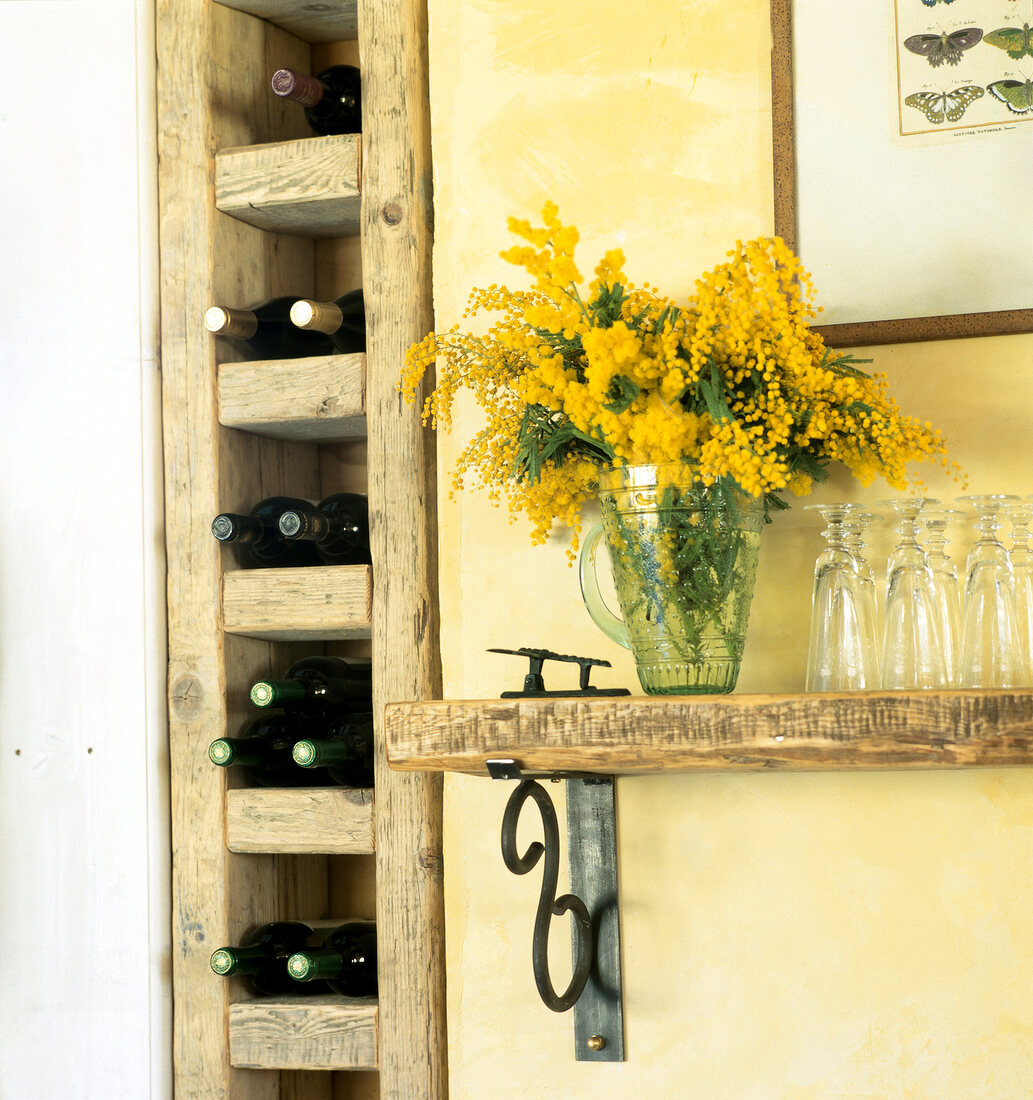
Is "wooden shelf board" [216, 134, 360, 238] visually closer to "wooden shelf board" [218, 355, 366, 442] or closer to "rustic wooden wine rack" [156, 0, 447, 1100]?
"rustic wooden wine rack" [156, 0, 447, 1100]

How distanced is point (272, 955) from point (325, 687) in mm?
307

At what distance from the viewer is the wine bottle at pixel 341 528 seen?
4.59ft

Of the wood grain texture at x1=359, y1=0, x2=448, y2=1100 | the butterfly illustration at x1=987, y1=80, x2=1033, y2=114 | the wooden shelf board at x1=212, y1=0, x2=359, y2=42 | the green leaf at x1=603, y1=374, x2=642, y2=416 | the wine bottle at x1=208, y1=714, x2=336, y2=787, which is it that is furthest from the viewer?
the wooden shelf board at x1=212, y1=0, x2=359, y2=42

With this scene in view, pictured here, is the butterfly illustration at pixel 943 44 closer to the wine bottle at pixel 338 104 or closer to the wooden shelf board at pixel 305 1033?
the wine bottle at pixel 338 104

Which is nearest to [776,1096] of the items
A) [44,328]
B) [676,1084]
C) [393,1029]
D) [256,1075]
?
[676,1084]

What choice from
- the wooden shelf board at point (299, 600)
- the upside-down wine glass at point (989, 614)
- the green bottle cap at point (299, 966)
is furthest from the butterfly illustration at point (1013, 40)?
the green bottle cap at point (299, 966)

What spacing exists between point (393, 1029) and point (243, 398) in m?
0.71

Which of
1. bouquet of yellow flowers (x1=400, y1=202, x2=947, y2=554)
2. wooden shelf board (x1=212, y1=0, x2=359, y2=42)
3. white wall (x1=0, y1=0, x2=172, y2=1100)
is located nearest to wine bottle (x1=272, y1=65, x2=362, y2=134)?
wooden shelf board (x1=212, y1=0, x2=359, y2=42)

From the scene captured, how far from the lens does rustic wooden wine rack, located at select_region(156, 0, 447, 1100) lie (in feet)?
4.25

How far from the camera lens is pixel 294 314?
4.48 ft

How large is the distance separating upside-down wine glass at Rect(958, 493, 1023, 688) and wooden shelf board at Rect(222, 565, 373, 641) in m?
0.62

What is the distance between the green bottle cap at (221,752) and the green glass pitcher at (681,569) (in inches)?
20.0

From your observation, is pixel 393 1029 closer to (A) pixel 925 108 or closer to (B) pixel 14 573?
(B) pixel 14 573

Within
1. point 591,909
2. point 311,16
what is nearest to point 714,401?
point 591,909
